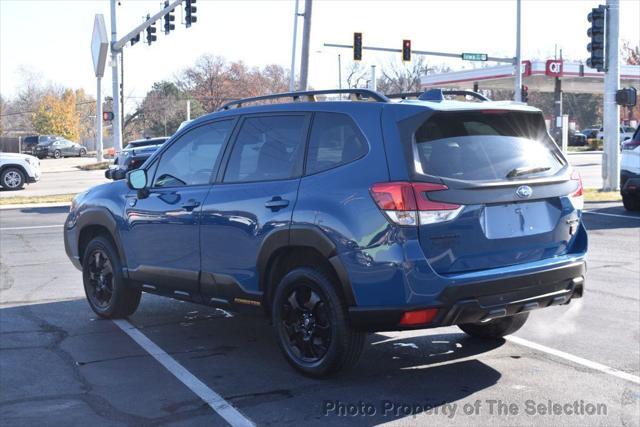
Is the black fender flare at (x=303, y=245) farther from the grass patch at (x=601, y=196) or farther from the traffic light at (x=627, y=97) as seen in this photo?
the traffic light at (x=627, y=97)

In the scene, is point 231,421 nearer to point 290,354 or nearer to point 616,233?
point 290,354

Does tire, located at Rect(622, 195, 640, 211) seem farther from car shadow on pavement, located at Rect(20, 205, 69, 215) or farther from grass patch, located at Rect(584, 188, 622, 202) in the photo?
car shadow on pavement, located at Rect(20, 205, 69, 215)

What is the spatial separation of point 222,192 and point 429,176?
5.98ft

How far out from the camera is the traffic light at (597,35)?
19905 mm

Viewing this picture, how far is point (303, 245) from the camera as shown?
5.28 metres

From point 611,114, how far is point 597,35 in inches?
82.0

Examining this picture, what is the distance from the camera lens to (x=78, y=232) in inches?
303

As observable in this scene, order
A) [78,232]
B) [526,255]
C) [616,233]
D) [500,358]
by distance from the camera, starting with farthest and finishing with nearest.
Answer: [616,233] → [78,232] → [500,358] → [526,255]

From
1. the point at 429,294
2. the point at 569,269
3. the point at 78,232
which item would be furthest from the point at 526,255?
the point at 78,232

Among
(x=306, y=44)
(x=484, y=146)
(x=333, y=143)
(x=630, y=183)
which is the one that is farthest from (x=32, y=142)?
(x=484, y=146)

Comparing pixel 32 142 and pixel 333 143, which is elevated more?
pixel 32 142

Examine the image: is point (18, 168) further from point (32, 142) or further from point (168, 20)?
point (32, 142)

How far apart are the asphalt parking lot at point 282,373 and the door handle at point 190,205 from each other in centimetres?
106

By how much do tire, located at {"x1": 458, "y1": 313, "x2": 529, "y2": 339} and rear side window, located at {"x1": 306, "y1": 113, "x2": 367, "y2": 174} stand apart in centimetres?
197
